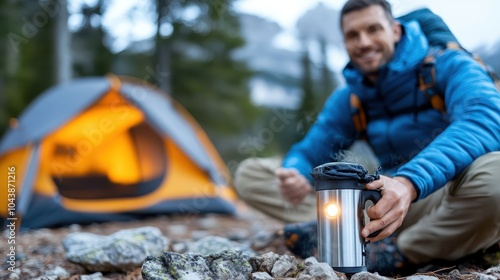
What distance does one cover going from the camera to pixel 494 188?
2125 mm

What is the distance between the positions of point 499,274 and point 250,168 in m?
1.86

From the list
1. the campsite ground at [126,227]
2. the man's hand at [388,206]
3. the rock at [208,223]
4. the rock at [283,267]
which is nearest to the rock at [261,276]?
the rock at [283,267]

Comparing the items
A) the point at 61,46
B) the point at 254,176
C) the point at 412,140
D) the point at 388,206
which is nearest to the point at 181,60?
the point at 61,46

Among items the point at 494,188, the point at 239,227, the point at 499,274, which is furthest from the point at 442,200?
the point at 239,227

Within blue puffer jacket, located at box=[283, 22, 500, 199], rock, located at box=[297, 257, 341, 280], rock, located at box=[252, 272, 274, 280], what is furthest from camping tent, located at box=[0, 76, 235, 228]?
rock, located at box=[297, 257, 341, 280]

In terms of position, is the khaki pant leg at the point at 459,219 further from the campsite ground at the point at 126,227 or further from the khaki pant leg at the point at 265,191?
the khaki pant leg at the point at 265,191

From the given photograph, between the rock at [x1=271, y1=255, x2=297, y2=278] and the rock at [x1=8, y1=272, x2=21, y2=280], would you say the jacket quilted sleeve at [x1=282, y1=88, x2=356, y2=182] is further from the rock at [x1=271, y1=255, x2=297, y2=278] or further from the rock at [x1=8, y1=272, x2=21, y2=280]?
the rock at [x1=8, y1=272, x2=21, y2=280]

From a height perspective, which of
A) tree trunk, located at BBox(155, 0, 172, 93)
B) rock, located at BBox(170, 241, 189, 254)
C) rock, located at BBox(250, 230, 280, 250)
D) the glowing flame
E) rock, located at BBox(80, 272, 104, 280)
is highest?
tree trunk, located at BBox(155, 0, 172, 93)

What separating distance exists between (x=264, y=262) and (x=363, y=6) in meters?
1.41

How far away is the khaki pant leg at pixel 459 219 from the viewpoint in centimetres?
212

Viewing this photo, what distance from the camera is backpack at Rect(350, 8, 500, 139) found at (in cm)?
247

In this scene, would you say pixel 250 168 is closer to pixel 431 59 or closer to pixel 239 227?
pixel 431 59

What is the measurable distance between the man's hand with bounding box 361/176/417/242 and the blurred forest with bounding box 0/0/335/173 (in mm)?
9193

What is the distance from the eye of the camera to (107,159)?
657 centimetres
